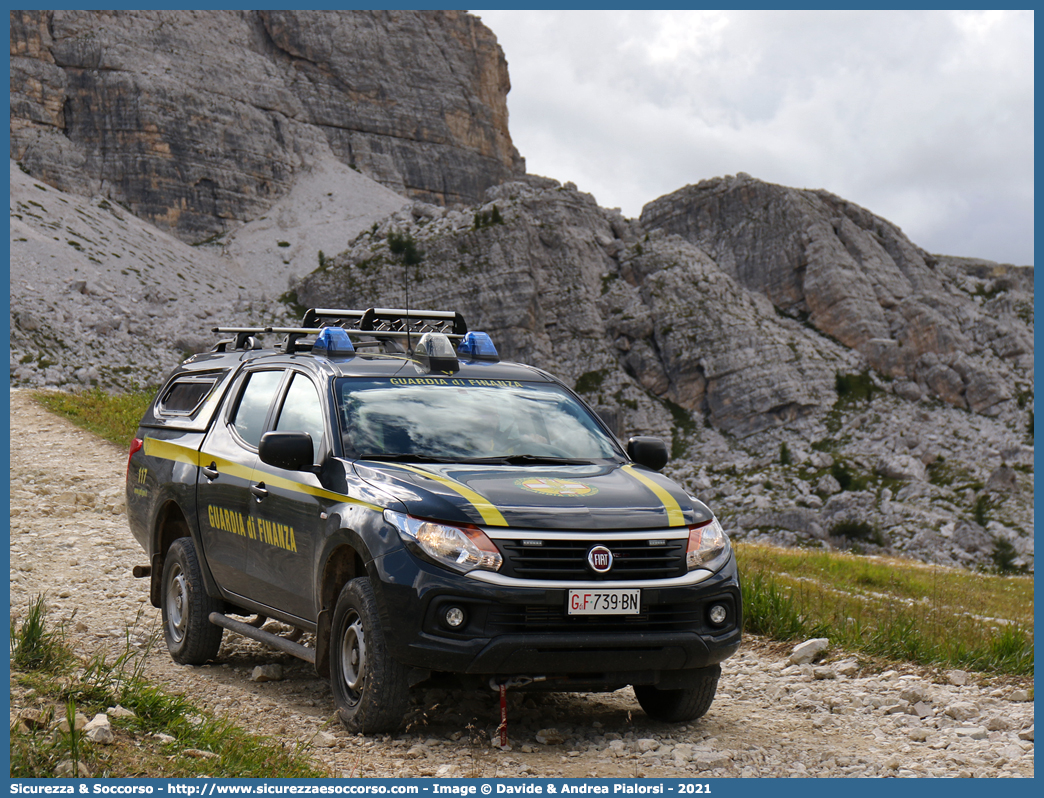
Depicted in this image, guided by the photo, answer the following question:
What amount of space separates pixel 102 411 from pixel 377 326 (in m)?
14.5

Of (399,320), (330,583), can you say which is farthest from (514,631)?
(399,320)

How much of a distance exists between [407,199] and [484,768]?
107m

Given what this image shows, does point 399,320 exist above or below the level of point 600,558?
above

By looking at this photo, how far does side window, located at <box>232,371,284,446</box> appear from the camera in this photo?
21.0 ft

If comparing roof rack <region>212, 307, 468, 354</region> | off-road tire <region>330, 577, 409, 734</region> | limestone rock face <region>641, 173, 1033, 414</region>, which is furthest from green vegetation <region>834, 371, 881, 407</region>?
off-road tire <region>330, 577, 409, 734</region>

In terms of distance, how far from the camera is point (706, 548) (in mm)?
5039

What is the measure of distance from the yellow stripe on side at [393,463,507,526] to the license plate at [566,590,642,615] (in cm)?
47

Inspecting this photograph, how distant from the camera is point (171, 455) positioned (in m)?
7.23

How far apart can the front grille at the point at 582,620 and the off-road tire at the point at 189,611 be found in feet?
8.94

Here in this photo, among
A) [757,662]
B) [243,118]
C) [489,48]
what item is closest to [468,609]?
[757,662]

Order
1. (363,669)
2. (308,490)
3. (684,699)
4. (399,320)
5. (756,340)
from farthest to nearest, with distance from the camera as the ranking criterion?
(756,340) < (399,320) < (308,490) < (684,699) < (363,669)

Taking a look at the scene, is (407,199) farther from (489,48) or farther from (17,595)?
(17,595)

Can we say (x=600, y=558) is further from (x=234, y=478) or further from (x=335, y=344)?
(x=234, y=478)

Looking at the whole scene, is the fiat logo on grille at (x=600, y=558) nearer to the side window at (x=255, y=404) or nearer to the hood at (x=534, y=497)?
the hood at (x=534, y=497)
